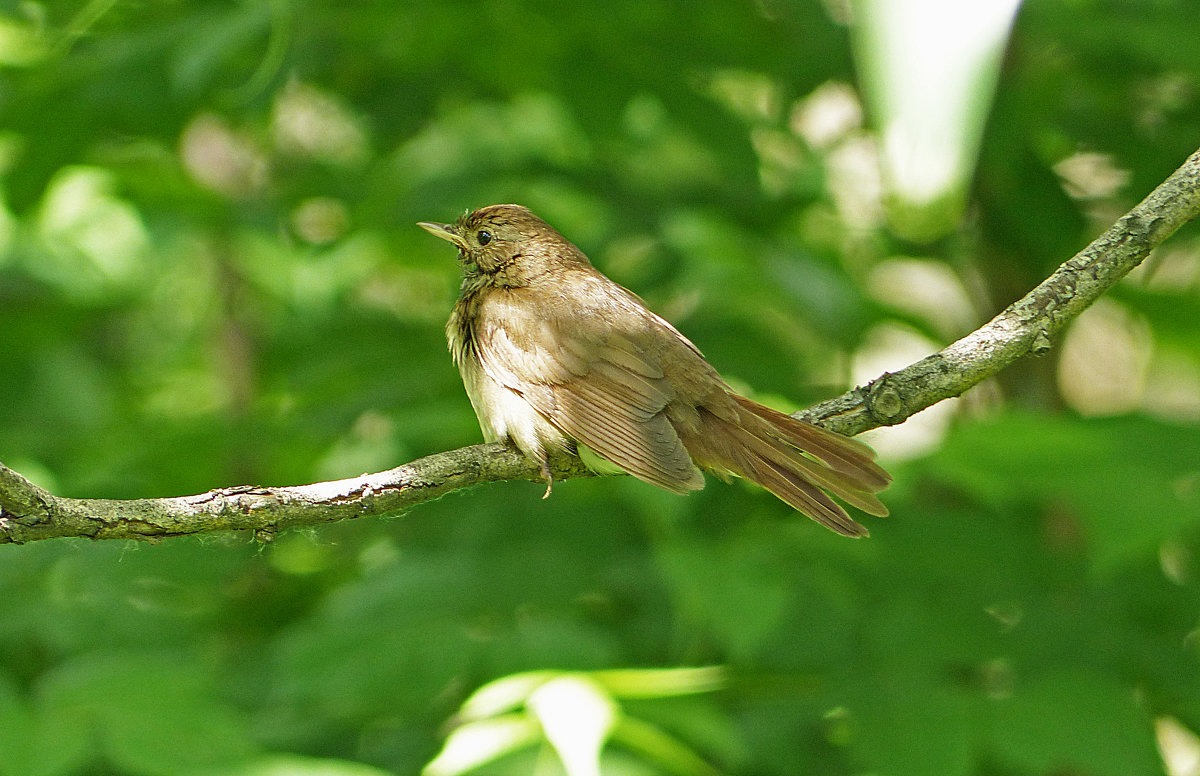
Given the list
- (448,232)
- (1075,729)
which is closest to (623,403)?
(448,232)

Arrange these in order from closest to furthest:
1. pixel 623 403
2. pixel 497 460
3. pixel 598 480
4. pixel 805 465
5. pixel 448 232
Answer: pixel 497 460 < pixel 805 465 < pixel 623 403 < pixel 448 232 < pixel 598 480

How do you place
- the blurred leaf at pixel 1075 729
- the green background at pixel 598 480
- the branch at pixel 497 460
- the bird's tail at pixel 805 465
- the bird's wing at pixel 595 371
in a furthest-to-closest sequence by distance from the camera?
the green background at pixel 598 480, the blurred leaf at pixel 1075 729, the bird's wing at pixel 595 371, the bird's tail at pixel 805 465, the branch at pixel 497 460

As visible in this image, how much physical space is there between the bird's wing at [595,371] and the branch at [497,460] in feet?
0.74

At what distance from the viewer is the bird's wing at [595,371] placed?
2465mm

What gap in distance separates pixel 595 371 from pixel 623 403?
140mm

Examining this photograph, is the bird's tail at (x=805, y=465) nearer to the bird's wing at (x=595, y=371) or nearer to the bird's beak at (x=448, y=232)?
the bird's wing at (x=595, y=371)

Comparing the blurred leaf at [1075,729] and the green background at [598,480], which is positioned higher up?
the green background at [598,480]

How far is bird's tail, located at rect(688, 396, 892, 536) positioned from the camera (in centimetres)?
236

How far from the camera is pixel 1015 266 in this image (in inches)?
179

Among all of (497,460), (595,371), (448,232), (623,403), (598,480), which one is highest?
(448,232)

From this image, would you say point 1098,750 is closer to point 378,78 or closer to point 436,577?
point 436,577

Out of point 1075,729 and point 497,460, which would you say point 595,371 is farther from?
point 1075,729

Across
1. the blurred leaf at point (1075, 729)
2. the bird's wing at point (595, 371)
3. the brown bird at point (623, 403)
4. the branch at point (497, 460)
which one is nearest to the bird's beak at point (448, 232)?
the brown bird at point (623, 403)

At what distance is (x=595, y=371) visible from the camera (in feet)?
8.92
